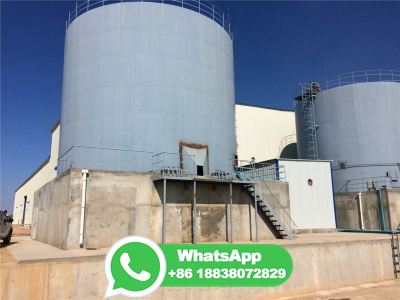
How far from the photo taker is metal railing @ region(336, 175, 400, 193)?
82.0 feet

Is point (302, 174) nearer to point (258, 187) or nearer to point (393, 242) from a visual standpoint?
point (258, 187)

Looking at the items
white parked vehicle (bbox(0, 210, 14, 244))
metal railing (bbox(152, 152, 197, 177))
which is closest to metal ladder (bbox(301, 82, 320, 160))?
metal railing (bbox(152, 152, 197, 177))

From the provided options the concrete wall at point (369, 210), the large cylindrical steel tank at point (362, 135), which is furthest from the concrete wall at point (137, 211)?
the large cylindrical steel tank at point (362, 135)

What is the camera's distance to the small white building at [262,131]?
32.9m

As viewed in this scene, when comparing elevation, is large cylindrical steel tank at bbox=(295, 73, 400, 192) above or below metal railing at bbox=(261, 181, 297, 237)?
above

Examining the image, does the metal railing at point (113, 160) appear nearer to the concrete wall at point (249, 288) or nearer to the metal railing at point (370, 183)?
the concrete wall at point (249, 288)

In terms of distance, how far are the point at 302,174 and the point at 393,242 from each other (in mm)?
6825

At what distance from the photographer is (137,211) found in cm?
1479

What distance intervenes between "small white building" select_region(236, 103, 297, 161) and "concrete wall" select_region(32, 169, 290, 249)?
49.8ft

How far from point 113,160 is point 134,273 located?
22.4ft

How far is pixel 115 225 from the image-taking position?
47.1ft

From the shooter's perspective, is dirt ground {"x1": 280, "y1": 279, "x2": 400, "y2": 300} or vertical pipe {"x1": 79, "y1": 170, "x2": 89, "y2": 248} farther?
vertical pipe {"x1": 79, "y1": 170, "x2": 89, "y2": 248}

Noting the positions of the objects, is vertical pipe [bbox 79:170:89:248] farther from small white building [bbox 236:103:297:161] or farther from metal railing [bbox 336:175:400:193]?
metal railing [bbox 336:175:400:193]

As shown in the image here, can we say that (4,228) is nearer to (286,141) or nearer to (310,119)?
(310,119)
